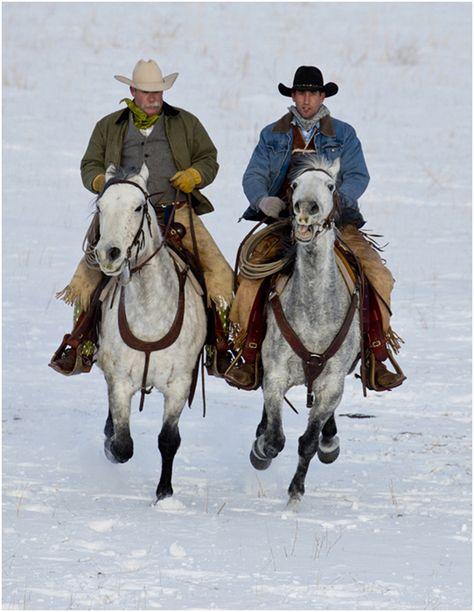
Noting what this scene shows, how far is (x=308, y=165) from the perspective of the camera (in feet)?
27.3

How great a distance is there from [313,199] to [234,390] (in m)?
5.33

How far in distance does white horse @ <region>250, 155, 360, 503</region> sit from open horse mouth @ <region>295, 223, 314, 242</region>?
29 cm

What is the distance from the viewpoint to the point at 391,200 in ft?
65.2

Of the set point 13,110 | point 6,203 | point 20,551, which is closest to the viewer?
point 20,551

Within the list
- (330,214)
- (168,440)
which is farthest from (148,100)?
(168,440)

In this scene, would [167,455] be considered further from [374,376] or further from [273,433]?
[374,376]

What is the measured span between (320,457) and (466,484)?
1.10 metres

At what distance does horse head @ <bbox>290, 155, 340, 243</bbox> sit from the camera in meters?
7.82

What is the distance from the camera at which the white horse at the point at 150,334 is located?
27.6 feet

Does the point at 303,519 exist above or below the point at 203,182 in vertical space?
below

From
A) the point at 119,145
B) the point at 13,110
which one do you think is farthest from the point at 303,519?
the point at 13,110

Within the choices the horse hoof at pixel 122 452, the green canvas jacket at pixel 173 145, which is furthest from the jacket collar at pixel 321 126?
the horse hoof at pixel 122 452

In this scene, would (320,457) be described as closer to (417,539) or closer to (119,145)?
(417,539)

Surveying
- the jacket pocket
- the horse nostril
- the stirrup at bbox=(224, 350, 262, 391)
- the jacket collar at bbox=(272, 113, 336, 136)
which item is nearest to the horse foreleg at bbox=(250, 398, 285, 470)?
the stirrup at bbox=(224, 350, 262, 391)
